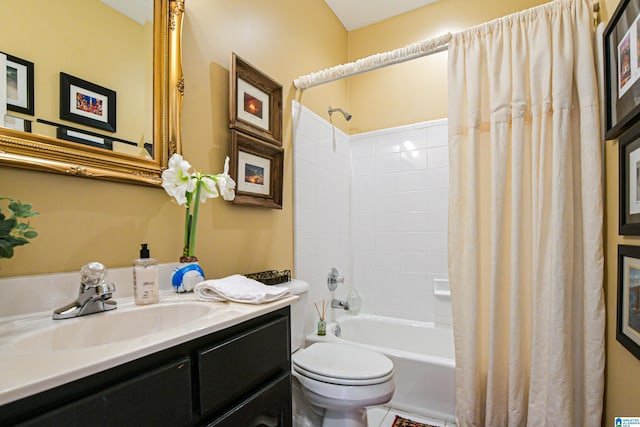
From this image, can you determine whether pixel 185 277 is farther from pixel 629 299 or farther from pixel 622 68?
pixel 622 68

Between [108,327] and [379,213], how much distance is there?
213cm

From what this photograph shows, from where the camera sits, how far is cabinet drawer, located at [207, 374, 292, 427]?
84 cm

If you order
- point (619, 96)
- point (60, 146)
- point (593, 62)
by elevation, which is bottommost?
point (60, 146)

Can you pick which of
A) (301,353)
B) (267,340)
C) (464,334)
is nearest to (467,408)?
(464,334)

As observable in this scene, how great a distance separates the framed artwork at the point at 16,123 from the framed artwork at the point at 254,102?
2.49 feet

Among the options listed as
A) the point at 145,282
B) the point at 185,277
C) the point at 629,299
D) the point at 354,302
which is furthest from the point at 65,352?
the point at 354,302

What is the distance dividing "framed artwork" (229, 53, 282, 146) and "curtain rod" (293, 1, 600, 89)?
287mm

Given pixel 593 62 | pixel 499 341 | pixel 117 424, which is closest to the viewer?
pixel 117 424

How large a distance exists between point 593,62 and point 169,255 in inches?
76.7

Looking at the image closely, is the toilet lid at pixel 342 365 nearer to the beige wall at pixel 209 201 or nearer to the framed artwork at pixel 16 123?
the beige wall at pixel 209 201

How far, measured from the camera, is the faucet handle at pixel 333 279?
7.76ft

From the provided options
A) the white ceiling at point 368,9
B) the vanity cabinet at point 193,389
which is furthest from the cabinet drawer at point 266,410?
the white ceiling at point 368,9

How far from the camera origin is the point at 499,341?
1.53 meters

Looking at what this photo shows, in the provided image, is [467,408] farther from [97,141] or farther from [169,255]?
[97,141]
